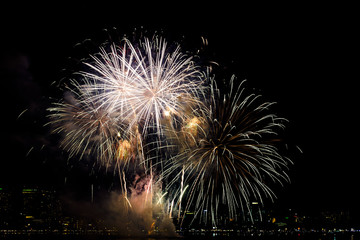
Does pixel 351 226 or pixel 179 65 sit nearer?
pixel 179 65

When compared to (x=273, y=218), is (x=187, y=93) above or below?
above

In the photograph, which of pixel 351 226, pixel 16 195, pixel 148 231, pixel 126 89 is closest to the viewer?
pixel 126 89

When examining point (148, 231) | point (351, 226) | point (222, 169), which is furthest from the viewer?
point (351, 226)

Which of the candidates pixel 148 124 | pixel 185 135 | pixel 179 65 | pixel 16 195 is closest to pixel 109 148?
pixel 148 124

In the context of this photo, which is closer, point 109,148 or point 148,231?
point 109,148

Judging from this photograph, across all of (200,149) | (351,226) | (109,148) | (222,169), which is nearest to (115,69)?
(109,148)

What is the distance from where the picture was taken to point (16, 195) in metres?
156

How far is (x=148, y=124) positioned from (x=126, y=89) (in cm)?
273

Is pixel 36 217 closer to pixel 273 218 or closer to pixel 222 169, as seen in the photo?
pixel 273 218

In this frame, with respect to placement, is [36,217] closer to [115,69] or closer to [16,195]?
[16,195]

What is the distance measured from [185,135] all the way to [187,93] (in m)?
3.13

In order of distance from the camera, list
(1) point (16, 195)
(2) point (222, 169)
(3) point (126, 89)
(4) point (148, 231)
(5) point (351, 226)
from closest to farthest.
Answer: (3) point (126, 89) → (2) point (222, 169) → (4) point (148, 231) → (1) point (16, 195) → (5) point (351, 226)

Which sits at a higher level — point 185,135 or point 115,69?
point 115,69

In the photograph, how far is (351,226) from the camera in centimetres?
16875
